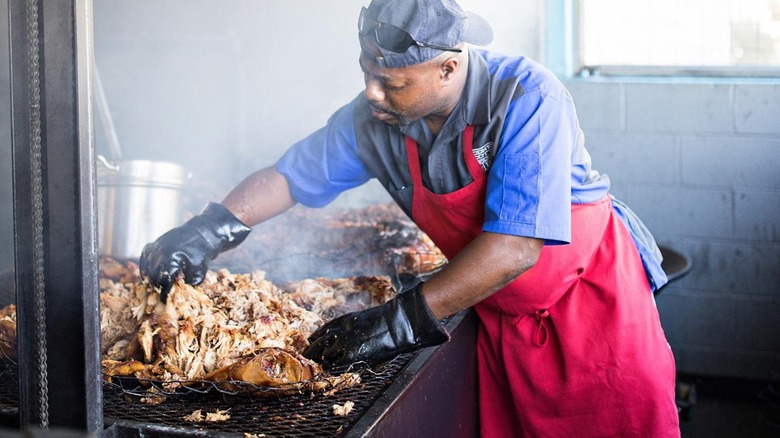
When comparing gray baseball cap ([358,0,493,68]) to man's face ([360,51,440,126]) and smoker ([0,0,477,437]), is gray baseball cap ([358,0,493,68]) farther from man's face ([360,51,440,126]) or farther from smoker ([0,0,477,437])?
smoker ([0,0,477,437])

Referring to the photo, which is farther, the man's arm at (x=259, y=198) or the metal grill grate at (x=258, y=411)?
the man's arm at (x=259, y=198)

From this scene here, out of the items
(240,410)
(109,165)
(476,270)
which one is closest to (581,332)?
(476,270)

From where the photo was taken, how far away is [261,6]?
19.3 feet

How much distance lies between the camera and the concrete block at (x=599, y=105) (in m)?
4.72

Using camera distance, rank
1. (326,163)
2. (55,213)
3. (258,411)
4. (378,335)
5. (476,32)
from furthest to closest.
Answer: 1. (326,163)
2. (476,32)
3. (378,335)
4. (258,411)
5. (55,213)

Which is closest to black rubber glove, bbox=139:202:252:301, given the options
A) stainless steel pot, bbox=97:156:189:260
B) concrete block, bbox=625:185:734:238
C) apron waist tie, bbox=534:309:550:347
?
stainless steel pot, bbox=97:156:189:260

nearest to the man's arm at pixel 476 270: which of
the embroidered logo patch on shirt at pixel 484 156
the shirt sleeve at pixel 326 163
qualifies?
the embroidered logo patch on shirt at pixel 484 156

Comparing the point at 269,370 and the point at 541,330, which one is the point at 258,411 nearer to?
the point at 269,370

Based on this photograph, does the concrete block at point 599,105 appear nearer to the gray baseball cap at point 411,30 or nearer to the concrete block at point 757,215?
the concrete block at point 757,215

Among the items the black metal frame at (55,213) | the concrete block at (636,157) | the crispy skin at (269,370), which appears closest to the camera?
the black metal frame at (55,213)

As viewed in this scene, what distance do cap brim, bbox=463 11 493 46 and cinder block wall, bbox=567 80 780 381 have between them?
2.66 meters

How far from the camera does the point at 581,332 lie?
260cm

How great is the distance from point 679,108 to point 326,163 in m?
2.76

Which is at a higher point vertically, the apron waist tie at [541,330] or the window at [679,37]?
the window at [679,37]
